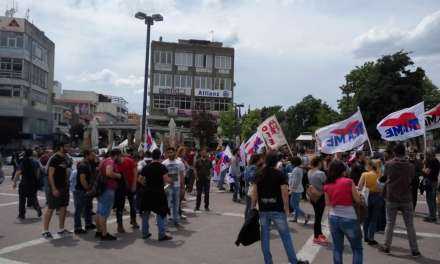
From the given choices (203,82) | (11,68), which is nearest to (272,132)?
(11,68)

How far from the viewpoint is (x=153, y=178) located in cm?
907

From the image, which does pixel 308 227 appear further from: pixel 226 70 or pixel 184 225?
pixel 226 70

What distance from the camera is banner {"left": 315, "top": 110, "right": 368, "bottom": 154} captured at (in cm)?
1276

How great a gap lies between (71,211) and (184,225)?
375 cm

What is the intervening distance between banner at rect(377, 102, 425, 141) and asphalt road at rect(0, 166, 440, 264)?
228 cm

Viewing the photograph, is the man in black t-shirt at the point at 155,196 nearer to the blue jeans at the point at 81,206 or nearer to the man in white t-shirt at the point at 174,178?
the man in white t-shirt at the point at 174,178

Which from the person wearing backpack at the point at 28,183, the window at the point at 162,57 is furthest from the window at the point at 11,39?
the person wearing backpack at the point at 28,183

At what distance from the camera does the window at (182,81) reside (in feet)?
219

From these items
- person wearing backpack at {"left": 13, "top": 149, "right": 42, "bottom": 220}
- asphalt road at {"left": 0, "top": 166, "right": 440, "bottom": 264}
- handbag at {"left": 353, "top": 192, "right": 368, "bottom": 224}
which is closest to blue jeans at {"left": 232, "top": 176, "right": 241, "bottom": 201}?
asphalt road at {"left": 0, "top": 166, "right": 440, "bottom": 264}

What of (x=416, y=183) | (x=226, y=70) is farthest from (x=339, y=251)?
(x=226, y=70)

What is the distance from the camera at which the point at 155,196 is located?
29.4 ft

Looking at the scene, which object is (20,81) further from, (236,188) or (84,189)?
(84,189)

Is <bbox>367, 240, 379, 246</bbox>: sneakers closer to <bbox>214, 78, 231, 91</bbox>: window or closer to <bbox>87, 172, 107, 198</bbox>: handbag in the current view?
<bbox>87, 172, 107, 198</bbox>: handbag

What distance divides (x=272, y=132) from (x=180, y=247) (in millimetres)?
7508
